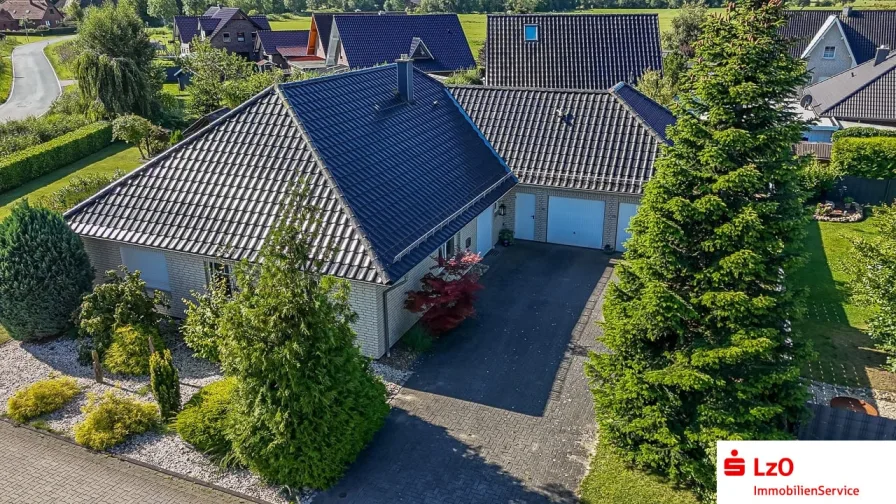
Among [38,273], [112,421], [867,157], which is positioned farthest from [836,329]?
[38,273]

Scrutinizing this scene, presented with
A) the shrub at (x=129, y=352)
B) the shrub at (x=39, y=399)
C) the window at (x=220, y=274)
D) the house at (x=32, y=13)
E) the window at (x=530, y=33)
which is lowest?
the shrub at (x=39, y=399)

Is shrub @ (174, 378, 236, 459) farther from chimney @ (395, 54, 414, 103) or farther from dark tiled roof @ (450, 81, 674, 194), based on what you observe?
dark tiled roof @ (450, 81, 674, 194)

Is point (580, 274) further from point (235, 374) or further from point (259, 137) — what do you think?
point (235, 374)

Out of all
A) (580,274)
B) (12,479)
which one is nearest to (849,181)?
(580,274)

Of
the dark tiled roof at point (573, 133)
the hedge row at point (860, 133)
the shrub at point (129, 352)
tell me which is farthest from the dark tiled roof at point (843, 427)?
the hedge row at point (860, 133)

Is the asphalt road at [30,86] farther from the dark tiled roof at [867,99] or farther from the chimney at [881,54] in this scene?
the chimney at [881,54]

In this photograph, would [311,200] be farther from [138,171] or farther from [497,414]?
[497,414]
